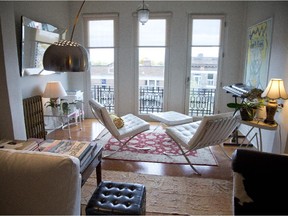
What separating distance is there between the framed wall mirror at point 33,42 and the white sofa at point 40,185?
257 cm

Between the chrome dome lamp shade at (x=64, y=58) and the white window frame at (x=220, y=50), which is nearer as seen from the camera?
the chrome dome lamp shade at (x=64, y=58)

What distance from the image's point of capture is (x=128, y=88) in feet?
17.2

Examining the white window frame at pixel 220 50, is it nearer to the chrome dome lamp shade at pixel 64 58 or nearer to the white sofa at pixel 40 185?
the chrome dome lamp shade at pixel 64 58

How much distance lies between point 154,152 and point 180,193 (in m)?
1.12

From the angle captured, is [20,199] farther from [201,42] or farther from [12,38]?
[201,42]

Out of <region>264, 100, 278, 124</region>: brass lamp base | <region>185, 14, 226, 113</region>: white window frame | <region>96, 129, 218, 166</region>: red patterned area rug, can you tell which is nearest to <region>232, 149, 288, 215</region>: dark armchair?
<region>264, 100, 278, 124</region>: brass lamp base

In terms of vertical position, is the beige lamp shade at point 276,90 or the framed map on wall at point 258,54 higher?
the framed map on wall at point 258,54

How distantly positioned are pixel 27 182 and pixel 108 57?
13.6 feet

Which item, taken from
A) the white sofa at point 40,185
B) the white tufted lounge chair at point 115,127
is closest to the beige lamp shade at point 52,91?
the white tufted lounge chair at point 115,127

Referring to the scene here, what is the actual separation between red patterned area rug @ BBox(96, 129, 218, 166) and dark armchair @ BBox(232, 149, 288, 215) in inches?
66.9

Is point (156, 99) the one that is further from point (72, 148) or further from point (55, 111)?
point (72, 148)

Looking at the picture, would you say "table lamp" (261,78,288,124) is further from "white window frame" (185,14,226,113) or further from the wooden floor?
"white window frame" (185,14,226,113)

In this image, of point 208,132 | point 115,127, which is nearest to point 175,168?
point 208,132

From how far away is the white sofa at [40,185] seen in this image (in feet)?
4.36
